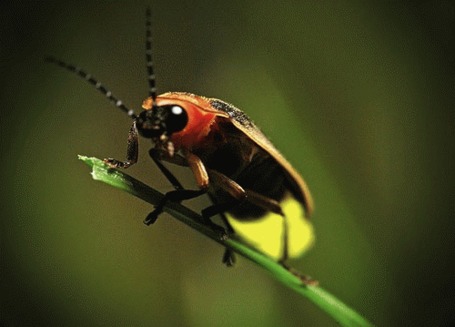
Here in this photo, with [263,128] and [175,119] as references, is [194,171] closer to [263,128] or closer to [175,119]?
[175,119]

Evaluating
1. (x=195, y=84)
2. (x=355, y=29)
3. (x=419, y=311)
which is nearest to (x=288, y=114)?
(x=419, y=311)

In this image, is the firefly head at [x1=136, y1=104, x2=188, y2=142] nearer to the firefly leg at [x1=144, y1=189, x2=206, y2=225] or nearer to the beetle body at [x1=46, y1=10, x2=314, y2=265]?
the beetle body at [x1=46, y1=10, x2=314, y2=265]

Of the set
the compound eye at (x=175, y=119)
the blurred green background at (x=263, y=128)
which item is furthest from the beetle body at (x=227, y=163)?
the blurred green background at (x=263, y=128)

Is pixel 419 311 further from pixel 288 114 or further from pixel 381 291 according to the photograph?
pixel 288 114

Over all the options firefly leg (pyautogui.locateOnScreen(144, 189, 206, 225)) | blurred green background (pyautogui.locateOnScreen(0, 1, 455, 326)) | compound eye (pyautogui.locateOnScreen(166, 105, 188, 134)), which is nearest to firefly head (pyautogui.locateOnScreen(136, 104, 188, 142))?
compound eye (pyautogui.locateOnScreen(166, 105, 188, 134))

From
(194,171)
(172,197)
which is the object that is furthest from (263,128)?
(172,197)
